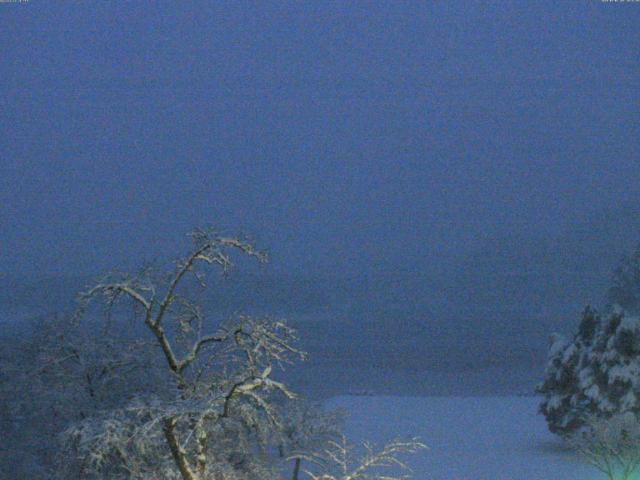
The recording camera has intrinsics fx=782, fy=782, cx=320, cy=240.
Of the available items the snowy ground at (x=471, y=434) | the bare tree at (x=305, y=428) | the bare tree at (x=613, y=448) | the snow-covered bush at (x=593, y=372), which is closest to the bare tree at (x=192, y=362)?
the bare tree at (x=613, y=448)

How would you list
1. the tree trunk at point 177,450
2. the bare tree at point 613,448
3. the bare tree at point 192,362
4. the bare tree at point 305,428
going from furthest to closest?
the bare tree at point 305,428 → the bare tree at point 613,448 → the tree trunk at point 177,450 → the bare tree at point 192,362

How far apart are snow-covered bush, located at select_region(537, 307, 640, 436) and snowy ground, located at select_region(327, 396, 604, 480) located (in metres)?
1.73

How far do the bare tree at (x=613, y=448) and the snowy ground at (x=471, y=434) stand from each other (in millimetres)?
2632

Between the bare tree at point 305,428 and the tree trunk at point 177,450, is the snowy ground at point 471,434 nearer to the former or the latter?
the bare tree at point 305,428

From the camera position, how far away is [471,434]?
34000 millimetres

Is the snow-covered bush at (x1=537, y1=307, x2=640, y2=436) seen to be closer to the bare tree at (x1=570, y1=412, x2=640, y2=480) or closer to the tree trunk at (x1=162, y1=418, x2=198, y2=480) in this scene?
the bare tree at (x1=570, y1=412, x2=640, y2=480)

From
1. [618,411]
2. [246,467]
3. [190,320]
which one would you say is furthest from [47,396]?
[618,411]

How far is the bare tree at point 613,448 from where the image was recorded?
21.0m

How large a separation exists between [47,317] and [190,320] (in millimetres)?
12406

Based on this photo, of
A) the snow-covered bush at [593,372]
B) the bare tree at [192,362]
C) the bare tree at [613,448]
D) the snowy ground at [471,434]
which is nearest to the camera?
the bare tree at [192,362]

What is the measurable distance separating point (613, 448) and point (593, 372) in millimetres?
8375

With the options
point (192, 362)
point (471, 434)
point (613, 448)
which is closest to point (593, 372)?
point (471, 434)

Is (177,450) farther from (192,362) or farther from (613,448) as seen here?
(613,448)

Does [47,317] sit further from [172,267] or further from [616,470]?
[616,470]
